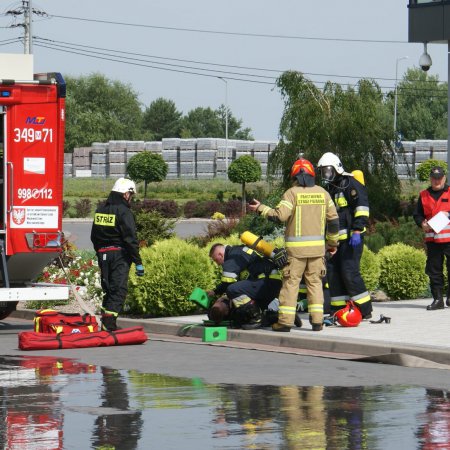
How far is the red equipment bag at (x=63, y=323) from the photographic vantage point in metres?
14.5

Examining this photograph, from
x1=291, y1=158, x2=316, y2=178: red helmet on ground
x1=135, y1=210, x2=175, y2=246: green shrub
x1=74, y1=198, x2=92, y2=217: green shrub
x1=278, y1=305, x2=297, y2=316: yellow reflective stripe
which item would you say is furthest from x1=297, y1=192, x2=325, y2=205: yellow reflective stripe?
x1=74, y1=198, x2=92, y2=217: green shrub

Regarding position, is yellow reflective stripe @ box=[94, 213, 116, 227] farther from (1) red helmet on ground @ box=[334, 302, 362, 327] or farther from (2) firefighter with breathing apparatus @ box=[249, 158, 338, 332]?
(1) red helmet on ground @ box=[334, 302, 362, 327]

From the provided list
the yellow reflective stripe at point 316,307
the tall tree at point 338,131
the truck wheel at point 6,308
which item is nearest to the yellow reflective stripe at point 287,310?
the yellow reflective stripe at point 316,307

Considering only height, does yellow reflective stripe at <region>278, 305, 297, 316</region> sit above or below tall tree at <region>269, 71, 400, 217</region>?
below

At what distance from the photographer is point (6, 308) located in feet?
56.2

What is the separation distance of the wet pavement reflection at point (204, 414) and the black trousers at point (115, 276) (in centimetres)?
344

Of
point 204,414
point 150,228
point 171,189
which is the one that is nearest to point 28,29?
point 150,228

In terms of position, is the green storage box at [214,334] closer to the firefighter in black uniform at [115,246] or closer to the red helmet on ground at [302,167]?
the firefighter in black uniform at [115,246]

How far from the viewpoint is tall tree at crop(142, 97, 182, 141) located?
160m

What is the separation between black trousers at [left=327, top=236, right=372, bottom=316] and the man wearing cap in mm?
1848

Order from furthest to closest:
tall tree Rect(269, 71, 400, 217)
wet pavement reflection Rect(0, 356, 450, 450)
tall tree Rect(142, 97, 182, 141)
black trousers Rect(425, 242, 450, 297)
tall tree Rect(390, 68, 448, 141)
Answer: tall tree Rect(142, 97, 182, 141), tall tree Rect(390, 68, 448, 141), tall tree Rect(269, 71, 400, 217), black trousers Rect(425, 242, 450, 297), wet pavement reflection Rect(0, 356, 450, 450)

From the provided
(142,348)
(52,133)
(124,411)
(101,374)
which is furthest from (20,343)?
(124,411)

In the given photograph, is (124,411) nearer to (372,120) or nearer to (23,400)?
(23,400)

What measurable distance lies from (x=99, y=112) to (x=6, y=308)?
409 ft
